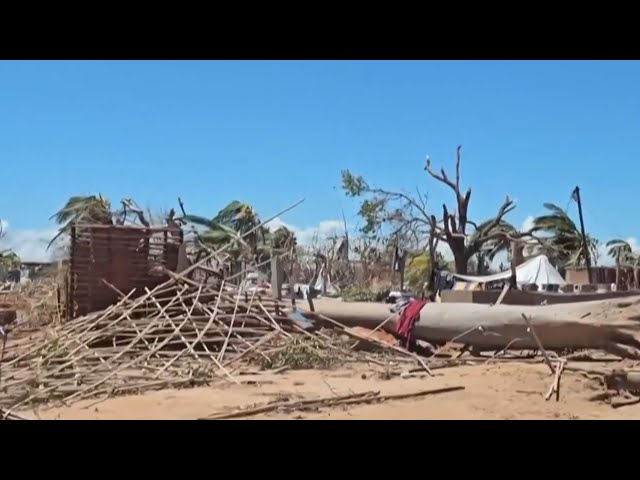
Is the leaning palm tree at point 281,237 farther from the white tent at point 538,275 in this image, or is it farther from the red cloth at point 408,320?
the red cloth at point 408,320

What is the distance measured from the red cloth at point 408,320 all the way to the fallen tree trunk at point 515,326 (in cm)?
9

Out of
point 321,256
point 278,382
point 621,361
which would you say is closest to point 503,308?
point 621,361

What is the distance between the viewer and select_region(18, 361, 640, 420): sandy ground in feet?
22.7

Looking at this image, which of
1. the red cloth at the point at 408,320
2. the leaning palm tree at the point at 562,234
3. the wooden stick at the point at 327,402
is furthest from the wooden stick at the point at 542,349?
the leaning palm tree at the point at 562,234

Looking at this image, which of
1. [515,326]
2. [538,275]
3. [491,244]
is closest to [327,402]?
[515,326]

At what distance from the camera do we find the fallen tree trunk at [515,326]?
30.8ft

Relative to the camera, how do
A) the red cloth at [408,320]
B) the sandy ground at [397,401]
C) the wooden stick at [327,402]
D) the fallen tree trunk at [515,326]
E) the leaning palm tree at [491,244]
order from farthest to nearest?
the leaning palm tree at [491,244] < the red cloth at [408,320] < the fallen tree trunk at [515,326] < the sandy ground at [397,401] < the wooden stick at [327,402]

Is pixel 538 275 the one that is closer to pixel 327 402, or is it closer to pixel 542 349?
pixel 542 349

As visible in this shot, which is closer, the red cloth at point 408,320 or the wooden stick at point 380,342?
the wooden stick at point 380,342

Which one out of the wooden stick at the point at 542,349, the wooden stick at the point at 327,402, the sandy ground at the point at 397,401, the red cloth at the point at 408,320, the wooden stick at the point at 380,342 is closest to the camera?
the wooden stick at the point at 327,402

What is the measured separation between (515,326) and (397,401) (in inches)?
126
